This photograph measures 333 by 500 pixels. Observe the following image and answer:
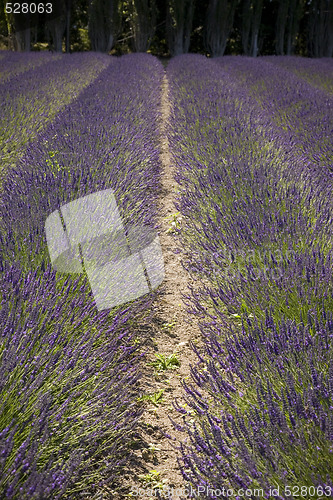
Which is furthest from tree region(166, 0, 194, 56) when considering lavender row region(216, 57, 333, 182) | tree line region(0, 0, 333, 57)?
lavender row region(216, 57, 333, 182)

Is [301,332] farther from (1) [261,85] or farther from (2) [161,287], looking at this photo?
(1) [261,85]

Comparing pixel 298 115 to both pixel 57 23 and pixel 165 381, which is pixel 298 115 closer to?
pixel 165 381

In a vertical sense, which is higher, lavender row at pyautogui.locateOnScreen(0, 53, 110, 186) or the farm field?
lavender row at pyautogui.locateOnScreen(0, 53, 110, 186)

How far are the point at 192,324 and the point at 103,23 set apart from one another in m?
17.7

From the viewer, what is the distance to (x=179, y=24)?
17141 mm

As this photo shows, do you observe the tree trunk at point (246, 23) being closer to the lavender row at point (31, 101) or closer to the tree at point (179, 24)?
the tree at point (179, 24)

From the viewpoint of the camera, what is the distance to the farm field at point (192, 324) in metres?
1.21

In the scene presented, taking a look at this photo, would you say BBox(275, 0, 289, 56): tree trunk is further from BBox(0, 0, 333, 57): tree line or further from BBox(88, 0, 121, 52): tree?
BBox(88, 0, 121, 52): tree
